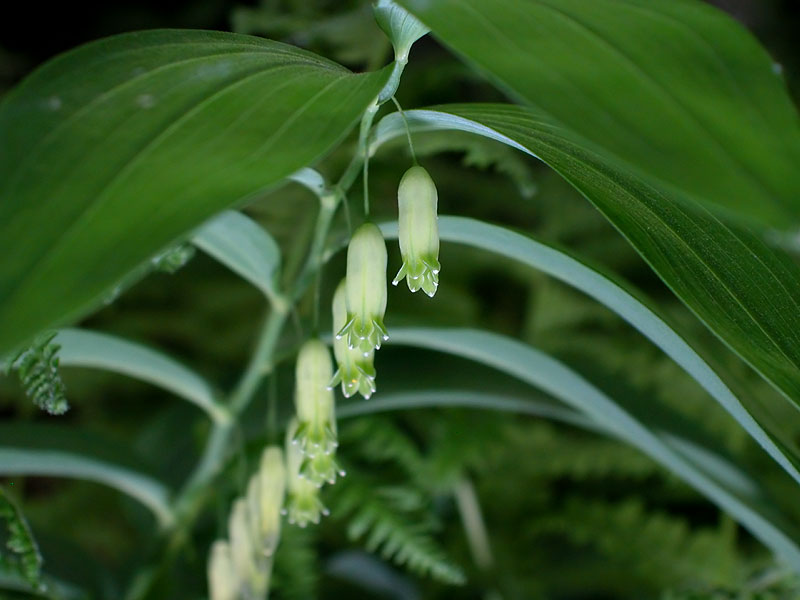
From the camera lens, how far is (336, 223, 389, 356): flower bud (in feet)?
1.59

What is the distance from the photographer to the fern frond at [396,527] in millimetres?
816

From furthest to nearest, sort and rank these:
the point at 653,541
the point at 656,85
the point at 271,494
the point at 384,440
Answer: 1. the point at 653,541
2. the point at 384,440
3. the point at 271,494
4. the point at 656,85

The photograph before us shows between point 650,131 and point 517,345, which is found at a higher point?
point 517,345

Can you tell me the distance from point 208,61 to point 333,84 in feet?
0.20

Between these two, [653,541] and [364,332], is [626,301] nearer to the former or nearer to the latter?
[364,332]

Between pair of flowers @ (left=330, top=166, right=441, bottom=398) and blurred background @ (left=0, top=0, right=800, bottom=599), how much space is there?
0.38ft

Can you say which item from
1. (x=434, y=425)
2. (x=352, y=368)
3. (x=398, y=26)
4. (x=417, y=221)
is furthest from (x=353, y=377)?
(x=434, y=425)

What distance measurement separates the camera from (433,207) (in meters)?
0.46

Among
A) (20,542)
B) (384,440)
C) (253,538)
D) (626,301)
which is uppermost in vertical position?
(384,440)

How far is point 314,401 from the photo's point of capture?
565 mm

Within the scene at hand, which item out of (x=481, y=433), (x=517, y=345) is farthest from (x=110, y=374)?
(x=517, y=345)

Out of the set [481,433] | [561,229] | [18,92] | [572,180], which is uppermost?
[561,229]

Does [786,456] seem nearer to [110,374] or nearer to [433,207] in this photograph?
[433,207]

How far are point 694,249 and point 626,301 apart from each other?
61 millimetres
